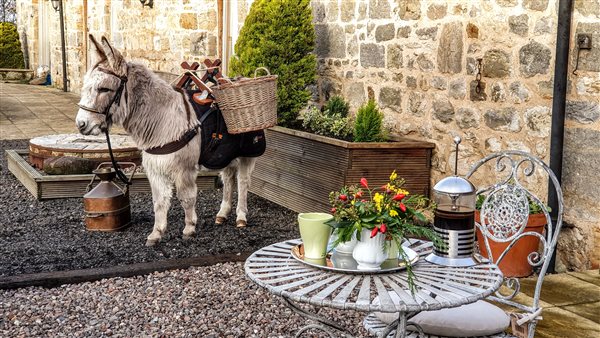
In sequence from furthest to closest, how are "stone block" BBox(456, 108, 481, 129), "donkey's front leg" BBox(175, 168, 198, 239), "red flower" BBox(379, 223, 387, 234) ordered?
"stone block" BBox(456, 108, 481, 129) < "donkey's front leg" BBox(175, 168, 198, 239) < "red flower" BBox(379, 223, 387, 234)

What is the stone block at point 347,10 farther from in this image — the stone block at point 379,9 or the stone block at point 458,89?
the stone block at point 458,89

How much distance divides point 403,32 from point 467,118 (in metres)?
1.16

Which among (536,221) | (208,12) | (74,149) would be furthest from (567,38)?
(208,12)

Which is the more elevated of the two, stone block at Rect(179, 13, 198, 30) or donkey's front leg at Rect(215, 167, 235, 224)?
stone block at Rect(179, 13, 198, 30)

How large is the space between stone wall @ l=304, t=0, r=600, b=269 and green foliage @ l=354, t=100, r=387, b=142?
1.35 ft

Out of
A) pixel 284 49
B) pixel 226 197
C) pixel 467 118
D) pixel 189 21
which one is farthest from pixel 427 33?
pixel 189 21

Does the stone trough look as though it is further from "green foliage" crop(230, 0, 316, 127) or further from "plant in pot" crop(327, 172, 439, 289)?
"plant in pot" crop(327, 172, 439, 289)

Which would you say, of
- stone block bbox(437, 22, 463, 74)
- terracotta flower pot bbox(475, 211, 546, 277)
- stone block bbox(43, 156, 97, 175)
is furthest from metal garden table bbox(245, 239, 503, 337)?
stone block bbox(43, 156, 97, 175)

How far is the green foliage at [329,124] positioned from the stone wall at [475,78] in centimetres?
40

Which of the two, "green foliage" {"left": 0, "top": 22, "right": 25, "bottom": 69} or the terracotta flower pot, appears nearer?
the terracotta flower pot

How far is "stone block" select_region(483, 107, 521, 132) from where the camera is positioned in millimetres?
5691

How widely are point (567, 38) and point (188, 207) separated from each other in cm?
298

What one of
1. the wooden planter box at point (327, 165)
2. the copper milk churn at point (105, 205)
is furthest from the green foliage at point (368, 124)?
the copper milk churn at point (105, 205)

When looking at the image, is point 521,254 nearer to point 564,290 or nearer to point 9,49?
point 564,290
